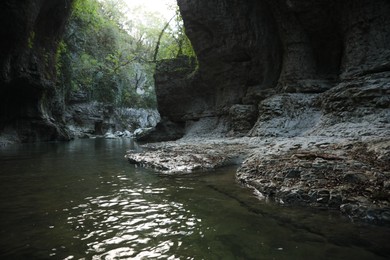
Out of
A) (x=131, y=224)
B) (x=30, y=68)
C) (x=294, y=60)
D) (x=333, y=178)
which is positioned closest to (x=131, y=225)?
(x=131, y=224)

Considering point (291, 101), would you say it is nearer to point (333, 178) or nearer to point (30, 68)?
point (333, 178)

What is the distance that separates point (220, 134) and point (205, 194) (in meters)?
11.2

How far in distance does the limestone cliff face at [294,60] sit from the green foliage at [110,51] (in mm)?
4447

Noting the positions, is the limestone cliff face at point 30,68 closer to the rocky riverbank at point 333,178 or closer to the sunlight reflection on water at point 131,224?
the sunlight reflection on water at point 131,224

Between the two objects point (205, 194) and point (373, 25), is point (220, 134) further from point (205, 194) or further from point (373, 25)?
point (205, 194)

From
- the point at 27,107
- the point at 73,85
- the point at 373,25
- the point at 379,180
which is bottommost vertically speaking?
the point at 379,180

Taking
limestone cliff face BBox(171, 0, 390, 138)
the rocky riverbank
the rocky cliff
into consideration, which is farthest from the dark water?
limestone cliff face BBox(171, 0, 390, 138)

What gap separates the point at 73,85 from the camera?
28.6 meters

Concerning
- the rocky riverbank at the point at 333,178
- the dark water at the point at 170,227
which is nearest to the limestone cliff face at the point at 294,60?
the rocky riverbank at the point at 333,178

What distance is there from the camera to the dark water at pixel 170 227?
2.21m

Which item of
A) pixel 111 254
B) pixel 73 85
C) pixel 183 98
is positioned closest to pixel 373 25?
pixel 111 254

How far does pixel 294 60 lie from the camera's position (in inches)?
474

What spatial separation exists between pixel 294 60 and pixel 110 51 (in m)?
29.9

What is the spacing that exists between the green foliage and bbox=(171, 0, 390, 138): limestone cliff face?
14.6 feet
